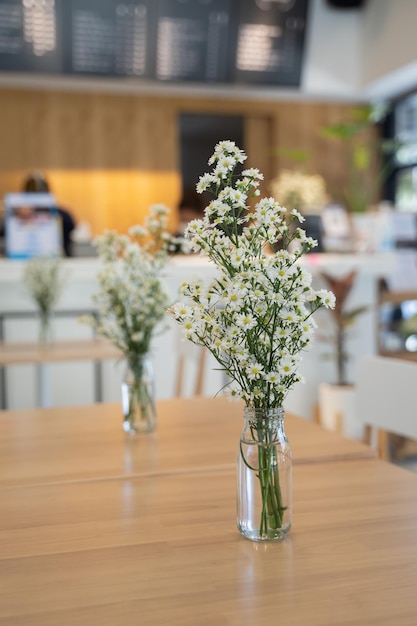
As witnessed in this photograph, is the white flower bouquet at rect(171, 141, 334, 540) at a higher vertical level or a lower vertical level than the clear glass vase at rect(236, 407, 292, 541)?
higher

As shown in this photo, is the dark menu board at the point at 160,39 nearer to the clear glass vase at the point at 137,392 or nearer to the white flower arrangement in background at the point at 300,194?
the white flower arrangement in background at the point at 300,194

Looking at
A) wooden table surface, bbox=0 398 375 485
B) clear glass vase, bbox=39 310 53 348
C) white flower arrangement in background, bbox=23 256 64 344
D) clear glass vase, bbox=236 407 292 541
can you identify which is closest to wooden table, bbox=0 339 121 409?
clear glass vase, bbox=39 310 53 348

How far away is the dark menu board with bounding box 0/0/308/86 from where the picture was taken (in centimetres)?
539

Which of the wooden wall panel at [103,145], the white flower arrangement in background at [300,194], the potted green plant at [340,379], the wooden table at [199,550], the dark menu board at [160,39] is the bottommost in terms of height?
the potted green plant at [340,379]

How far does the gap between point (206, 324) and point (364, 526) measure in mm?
365

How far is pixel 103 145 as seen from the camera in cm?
607

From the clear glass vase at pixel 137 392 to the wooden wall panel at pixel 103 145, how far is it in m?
4.54

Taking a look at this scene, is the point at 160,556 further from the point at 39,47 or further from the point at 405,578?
the point at 39,47

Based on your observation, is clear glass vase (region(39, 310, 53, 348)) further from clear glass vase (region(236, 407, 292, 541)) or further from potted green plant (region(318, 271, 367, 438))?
clear glass vase (region(236, 407, 292, 541))

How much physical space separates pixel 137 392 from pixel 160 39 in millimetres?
4516

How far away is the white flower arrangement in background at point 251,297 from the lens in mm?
949

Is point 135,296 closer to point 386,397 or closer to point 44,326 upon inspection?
point 386,397

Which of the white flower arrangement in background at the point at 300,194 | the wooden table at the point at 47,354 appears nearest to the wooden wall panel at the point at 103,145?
the white flower arrangement in background at the point at 300,194

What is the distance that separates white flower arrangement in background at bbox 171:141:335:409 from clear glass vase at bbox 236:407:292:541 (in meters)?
0.03
